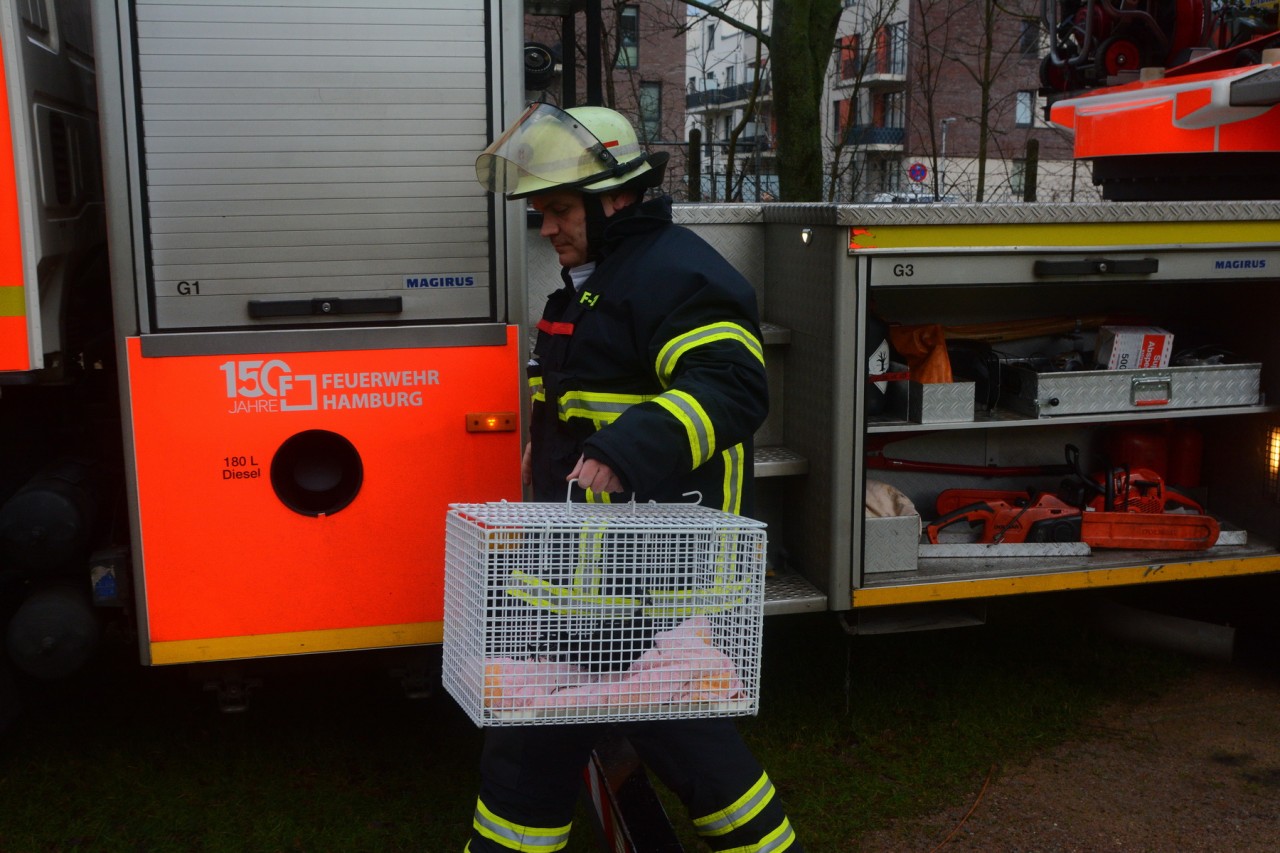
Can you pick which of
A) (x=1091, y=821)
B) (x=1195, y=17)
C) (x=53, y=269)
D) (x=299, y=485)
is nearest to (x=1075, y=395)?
(x=1091, y=821)

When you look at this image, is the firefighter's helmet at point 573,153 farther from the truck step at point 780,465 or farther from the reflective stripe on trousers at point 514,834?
the truck step at point 780,465

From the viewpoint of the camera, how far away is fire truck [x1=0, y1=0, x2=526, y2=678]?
11.2 ft

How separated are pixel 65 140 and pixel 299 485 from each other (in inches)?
48.9

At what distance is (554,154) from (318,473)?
137 cm

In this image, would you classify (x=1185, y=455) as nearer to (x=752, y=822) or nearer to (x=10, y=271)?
(x=752, y=822)

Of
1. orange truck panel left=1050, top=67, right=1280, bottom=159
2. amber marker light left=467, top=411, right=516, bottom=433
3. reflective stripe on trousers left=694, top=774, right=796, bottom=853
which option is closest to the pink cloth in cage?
reflective stripe on trousers left=694, top=774, right=796, bottom=853

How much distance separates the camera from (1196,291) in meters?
5.34

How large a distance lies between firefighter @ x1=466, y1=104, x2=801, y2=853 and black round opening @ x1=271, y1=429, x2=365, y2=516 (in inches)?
37.4

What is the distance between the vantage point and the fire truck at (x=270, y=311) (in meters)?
3.42

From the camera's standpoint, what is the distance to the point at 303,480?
146 inches

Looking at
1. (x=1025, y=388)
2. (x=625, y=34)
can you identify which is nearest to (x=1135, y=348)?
(x=1025, y=388)

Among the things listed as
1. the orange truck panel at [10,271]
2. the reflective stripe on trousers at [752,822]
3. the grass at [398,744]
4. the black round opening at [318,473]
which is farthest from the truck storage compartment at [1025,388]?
the orange truck panel at [10,271]

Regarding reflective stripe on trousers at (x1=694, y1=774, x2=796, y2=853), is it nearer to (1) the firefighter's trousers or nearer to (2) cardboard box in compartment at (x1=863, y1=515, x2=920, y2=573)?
(1) the firefighter's trousers

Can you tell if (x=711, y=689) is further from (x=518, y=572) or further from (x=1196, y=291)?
(x=1196, y=291)
